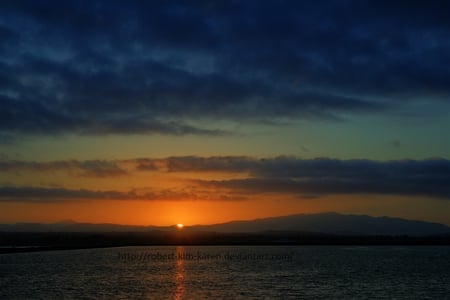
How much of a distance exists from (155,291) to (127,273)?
25.8 m

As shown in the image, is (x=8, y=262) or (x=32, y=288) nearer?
(x=32, y=288)

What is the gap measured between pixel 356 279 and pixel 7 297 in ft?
150

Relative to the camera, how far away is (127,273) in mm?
92000

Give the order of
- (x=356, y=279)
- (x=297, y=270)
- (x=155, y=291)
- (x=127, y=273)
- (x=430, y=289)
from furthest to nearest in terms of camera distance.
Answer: (x=297, y=270) → (x=127, y=273) → (x=356, y=279) → (x=430, y=289) → (x=155, y=291)

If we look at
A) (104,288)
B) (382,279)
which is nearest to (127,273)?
(104,288)

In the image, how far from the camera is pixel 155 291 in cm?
6738

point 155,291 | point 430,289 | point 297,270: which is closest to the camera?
point 155,291

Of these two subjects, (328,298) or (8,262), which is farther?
(8,262)

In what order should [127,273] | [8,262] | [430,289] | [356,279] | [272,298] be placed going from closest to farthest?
1. [272,298]
2. [430,289]
3. [356,279]
4. [127,273]
5. [8,262]

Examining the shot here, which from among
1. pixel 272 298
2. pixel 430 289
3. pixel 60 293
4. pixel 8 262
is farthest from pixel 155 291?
pixel 8 262

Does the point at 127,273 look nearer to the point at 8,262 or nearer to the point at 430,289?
the point at 8,262

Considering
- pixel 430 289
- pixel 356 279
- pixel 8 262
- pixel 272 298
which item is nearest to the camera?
pixel 272 298

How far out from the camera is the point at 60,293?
6394 cm

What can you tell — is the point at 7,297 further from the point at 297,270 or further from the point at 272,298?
the point at 297,270
